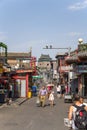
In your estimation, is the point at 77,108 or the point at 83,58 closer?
the point at 77,108

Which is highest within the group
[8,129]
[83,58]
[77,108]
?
[83,58]

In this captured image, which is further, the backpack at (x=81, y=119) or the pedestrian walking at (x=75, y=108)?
the pedestrian walking at (x=75, y=108)

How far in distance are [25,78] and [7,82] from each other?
6.47 m

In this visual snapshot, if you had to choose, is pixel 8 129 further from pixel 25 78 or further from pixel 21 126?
pixel 25 78

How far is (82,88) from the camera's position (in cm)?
A: 4872

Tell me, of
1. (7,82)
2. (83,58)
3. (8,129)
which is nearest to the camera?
(8,129)

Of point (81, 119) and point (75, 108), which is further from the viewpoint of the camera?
point (75, 108)

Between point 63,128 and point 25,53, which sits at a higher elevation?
point 25,53

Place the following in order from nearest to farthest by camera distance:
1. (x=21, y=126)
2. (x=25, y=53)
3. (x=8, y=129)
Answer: (x=8, y=129) < (x=21, y=126) < (x=25, y=53)

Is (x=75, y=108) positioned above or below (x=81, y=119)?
above

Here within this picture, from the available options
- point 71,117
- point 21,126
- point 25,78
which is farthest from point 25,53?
point 71,117

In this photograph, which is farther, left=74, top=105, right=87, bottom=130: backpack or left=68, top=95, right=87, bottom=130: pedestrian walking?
left=68, top=95, right=87, bottom=130: pedestrian walking

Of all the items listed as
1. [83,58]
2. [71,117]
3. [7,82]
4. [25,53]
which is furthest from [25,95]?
[25,53]

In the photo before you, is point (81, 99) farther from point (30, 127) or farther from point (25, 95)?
point (25, 95)
